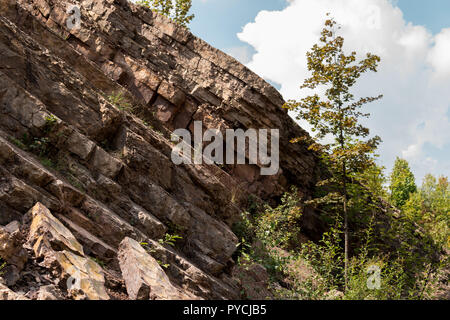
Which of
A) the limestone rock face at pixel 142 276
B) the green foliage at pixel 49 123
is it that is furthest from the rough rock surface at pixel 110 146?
the limestone rock face at pixel 142 276

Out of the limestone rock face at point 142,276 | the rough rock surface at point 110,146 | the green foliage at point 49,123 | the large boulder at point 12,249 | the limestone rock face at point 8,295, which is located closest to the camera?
the limestone rock face at point 8,295

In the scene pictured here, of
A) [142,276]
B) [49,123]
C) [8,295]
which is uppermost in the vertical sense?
[49,123]

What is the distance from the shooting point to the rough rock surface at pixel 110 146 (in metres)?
5.67

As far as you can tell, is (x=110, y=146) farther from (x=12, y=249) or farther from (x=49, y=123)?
(x=12, y=249)

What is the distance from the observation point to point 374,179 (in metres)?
13.7

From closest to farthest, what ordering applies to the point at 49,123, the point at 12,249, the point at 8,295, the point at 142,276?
the point at 8,295
the point at 12,249
the point at 142,276
the point at 49,123

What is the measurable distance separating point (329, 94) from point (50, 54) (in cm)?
962

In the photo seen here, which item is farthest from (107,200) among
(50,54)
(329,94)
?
(329,94)

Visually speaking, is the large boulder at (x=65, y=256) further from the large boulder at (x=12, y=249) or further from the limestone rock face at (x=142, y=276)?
the limestone rock face at (x=142, y=276)

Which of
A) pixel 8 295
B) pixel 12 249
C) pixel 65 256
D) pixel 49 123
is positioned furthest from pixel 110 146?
pixel 8 295

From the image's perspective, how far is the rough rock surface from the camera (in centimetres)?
567

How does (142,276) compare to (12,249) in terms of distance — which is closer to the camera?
(12,249)

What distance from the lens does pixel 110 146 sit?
8383 millimetres

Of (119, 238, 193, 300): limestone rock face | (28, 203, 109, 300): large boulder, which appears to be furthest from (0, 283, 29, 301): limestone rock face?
(119, 238, 193, 300): limestone rock face
